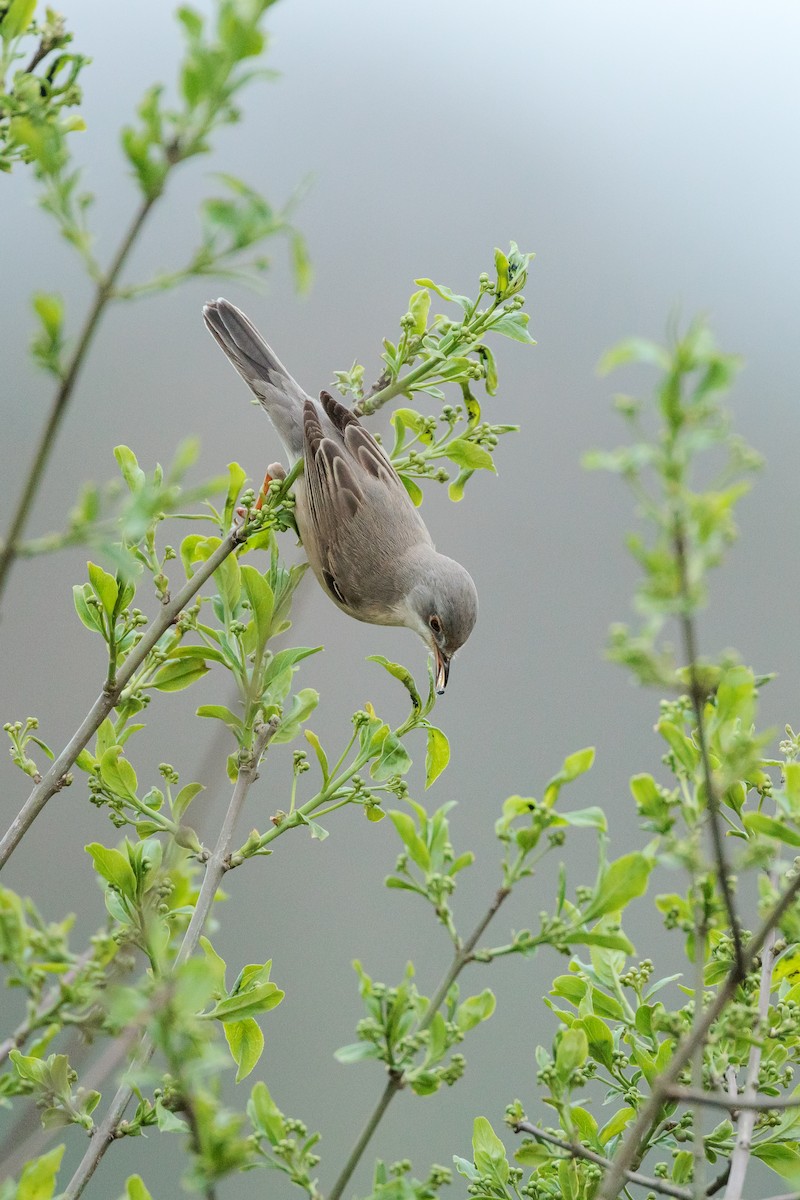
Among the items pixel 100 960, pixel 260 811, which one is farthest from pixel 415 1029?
pixel 260 811

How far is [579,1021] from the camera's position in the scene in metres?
0.81

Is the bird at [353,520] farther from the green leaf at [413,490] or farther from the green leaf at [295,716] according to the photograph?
the green leaf at [295,716]

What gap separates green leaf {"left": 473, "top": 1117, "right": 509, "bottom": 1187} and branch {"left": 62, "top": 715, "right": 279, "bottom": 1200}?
25 cm

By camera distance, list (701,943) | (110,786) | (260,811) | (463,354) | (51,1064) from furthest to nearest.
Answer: (260,811), (463,354), (110,786), (51,1064), (701,943)

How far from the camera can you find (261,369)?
2.12 metres

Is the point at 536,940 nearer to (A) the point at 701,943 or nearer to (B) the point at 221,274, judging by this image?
(A) the point at 701,943

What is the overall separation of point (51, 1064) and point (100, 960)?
0.31m

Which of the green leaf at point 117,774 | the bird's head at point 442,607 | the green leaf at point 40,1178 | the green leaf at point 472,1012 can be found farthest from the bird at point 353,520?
the green leaf at point 40,1178

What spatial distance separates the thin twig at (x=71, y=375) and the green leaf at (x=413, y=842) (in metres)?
0.26

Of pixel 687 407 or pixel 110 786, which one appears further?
pixel 110 786

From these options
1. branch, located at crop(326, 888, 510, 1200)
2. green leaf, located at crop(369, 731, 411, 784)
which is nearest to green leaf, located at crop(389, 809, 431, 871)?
branch, located at crop(326, 888, 510, 1200)

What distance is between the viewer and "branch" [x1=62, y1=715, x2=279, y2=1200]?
2.27 feet

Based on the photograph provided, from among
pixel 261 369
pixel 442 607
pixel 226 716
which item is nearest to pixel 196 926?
pixel 226 716

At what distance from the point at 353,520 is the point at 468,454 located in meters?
1.01
